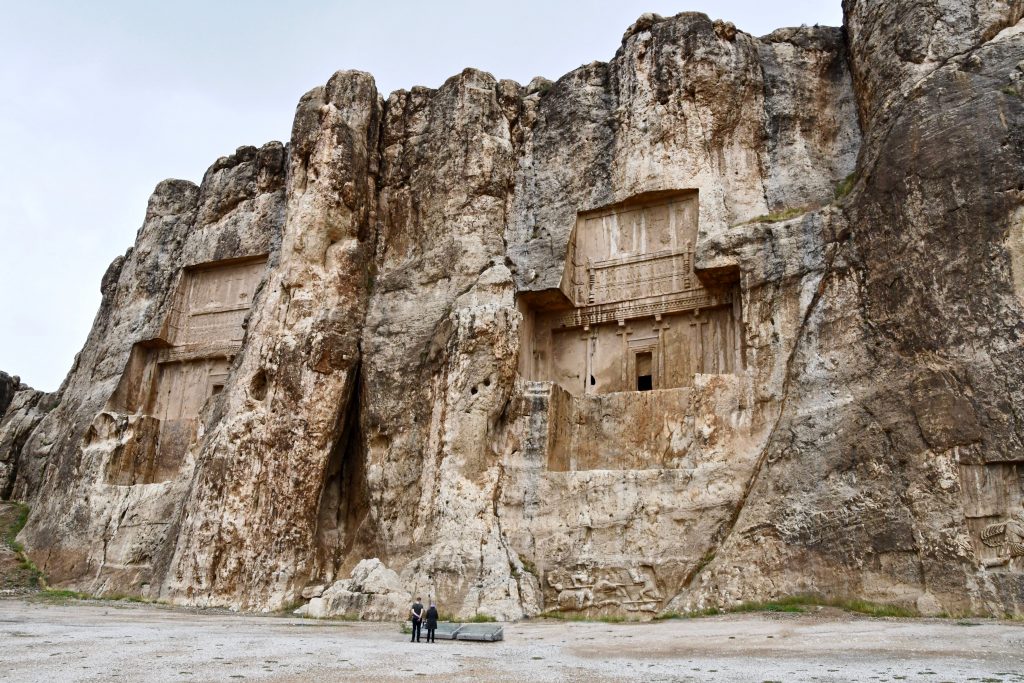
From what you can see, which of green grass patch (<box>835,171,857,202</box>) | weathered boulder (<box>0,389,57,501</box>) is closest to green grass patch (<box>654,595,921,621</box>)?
green grass patch (<box>835,171,857,202</box>)

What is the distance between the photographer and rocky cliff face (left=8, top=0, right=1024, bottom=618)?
13.2m

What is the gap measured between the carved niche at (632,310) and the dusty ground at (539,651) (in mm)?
6207

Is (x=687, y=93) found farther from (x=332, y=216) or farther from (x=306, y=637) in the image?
(x=306, y=637)

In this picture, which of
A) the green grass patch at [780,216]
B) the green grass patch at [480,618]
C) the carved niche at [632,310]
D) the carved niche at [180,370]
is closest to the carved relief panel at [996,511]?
the carved niche at [632,310]

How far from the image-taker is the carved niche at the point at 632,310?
1739cm

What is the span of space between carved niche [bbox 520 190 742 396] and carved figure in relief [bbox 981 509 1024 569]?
590 centimetres

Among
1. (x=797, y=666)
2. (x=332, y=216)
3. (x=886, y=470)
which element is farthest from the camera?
(x=332, y=216)

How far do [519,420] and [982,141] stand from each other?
31.4ft

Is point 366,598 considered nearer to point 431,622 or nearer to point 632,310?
point 431,622

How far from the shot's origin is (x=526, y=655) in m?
9.33

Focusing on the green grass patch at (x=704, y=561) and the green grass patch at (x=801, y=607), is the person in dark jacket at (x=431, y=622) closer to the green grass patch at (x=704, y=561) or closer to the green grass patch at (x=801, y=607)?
the green grass patch at (x=801, y=607)

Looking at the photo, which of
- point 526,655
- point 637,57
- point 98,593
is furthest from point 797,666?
point 98,593

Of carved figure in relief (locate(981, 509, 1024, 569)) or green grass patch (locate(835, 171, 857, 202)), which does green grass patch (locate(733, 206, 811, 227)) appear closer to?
green grass patch (locate(835, 171, 857, 202))

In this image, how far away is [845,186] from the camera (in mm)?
16719
